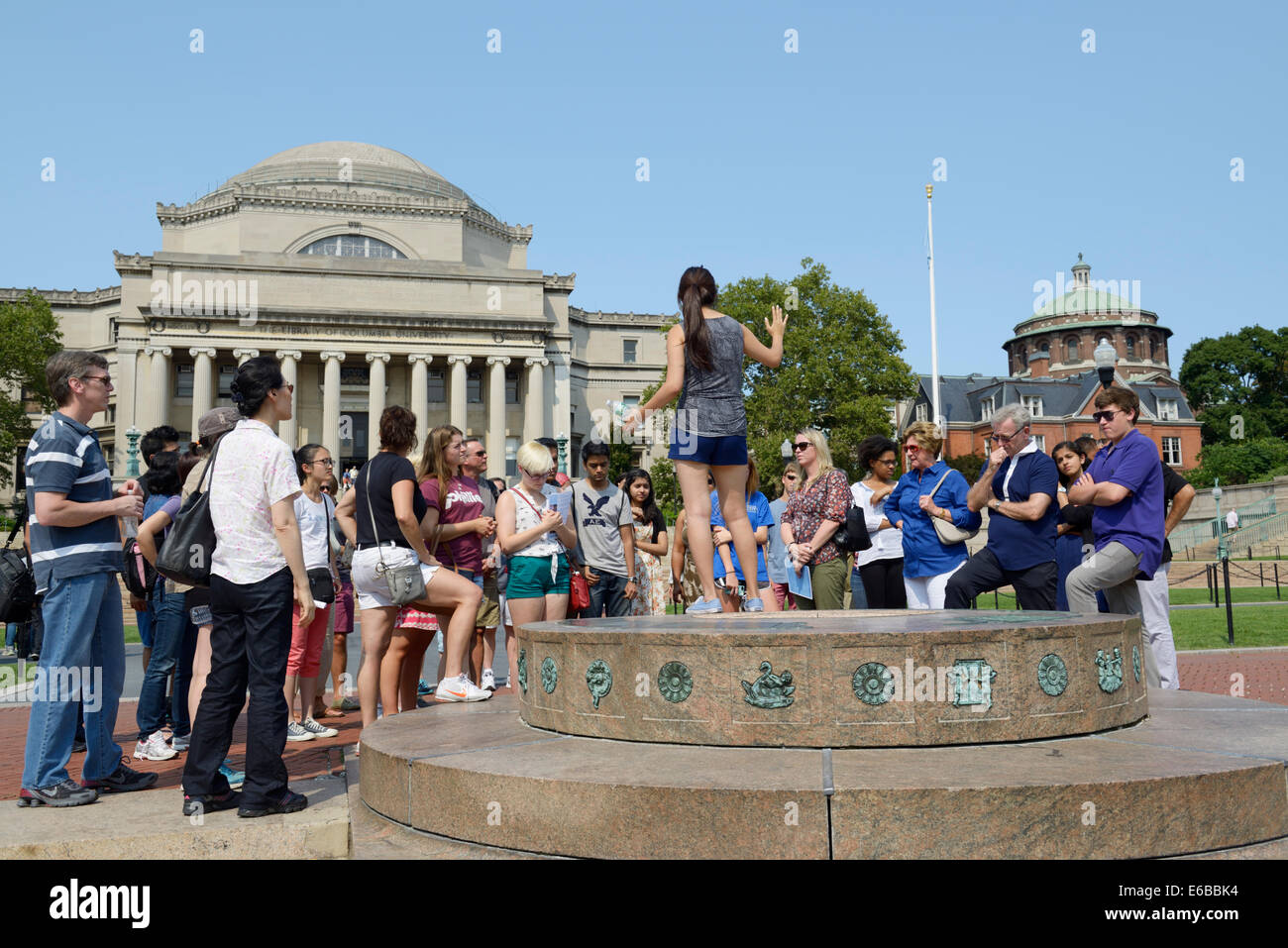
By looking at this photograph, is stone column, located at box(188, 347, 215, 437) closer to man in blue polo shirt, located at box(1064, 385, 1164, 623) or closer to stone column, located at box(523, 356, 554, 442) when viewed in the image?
stone column, located at box(523, 356, 554, 442)

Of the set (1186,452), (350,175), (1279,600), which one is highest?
(350,175)

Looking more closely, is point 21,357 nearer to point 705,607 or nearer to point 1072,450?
point 705,607

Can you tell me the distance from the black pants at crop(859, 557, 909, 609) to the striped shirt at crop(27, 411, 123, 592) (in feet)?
19.9

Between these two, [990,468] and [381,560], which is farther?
[990,468]

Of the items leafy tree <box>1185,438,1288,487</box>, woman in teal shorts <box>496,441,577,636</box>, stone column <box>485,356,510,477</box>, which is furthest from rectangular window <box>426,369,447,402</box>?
woman in teal shorts <box>496,441,577,636</box>

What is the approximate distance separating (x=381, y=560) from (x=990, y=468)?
187 inches

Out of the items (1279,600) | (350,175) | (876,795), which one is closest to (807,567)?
(876,795)

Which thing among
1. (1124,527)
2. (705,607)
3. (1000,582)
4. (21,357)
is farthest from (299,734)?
(21,357)

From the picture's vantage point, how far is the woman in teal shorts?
7.46 meters

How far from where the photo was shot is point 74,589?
5195 millimetres

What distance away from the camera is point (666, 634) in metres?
4.45

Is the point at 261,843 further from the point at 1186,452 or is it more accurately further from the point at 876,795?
the point at 1186,452
